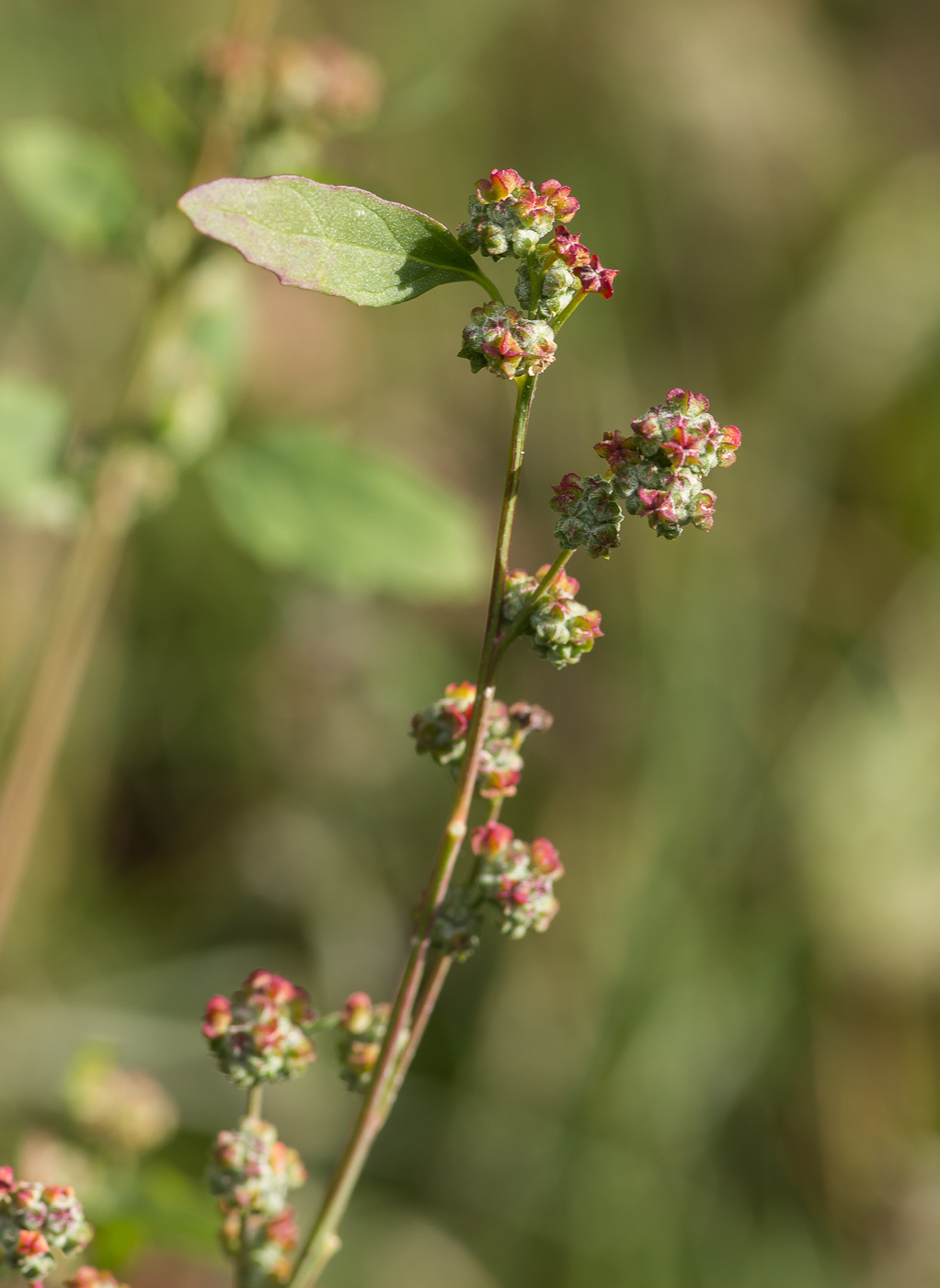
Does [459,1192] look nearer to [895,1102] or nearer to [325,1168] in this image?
[325,1168]

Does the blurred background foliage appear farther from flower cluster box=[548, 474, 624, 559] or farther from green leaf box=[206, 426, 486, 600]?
flower cluster box=[548, 474, 624, 559]

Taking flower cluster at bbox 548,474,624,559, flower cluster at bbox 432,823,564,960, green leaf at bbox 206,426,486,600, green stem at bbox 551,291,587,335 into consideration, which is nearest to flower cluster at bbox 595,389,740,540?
flower cluster at bbox 548,474,624,559

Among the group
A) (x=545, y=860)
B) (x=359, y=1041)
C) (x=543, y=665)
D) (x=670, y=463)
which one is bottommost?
(x=359, y=1041)

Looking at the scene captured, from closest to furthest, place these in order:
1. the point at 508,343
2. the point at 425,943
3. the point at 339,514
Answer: the point at 508,343
the point at 425,943
the point at 339,514

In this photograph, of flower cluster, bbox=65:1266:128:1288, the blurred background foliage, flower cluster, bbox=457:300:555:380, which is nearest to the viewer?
flower cluster, bbox=457:300:555:380

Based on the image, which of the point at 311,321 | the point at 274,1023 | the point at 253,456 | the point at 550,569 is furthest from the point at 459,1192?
the point at 311,321

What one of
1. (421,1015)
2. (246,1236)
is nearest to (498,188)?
(421,1015)

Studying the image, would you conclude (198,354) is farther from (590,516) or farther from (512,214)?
(590,516)
